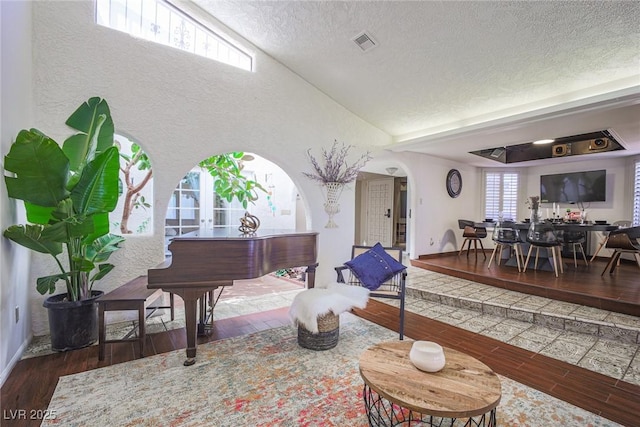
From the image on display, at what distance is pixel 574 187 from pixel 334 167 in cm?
567

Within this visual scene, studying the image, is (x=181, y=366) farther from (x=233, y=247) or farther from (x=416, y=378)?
(x=416, y=378)

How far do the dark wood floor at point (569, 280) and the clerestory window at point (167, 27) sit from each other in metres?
4.80

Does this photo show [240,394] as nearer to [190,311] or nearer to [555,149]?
[190,311]

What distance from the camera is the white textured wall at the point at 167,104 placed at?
9.58 ft

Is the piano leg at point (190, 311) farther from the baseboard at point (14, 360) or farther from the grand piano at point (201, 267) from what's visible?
the baseboard at point (14, 360)

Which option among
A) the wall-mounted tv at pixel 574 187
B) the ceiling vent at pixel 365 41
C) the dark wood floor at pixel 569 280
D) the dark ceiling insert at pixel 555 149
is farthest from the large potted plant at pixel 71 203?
the wall-mounted tv at pixel 574 187

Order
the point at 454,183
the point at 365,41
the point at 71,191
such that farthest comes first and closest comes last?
the point at 454,183 < the point at 365,41 < the point at 71,191

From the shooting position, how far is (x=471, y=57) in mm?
3340

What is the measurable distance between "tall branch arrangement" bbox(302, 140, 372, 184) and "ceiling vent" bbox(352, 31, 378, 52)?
5.23 ft

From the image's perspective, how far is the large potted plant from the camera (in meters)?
2.19

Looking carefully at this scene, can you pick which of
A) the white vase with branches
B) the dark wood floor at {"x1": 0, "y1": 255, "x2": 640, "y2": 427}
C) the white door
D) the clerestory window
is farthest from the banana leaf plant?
the white door

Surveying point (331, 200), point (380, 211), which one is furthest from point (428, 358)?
point (380, 211)

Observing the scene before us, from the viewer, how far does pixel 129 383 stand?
2.17m

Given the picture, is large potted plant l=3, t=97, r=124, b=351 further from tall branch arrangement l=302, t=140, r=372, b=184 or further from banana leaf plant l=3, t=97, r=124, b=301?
tall branch arrangement l=302, t=140, r=372, b=184
